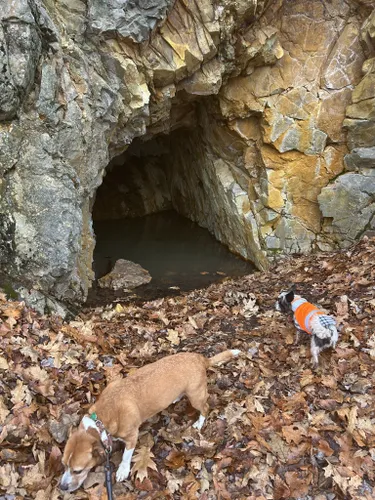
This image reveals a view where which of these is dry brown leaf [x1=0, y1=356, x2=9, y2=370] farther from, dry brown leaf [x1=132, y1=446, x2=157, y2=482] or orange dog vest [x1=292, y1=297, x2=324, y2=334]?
orange dog vest [x1=292, y1=297, x2=324, y2=334]

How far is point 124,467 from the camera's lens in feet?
10.6

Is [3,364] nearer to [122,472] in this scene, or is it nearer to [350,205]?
[122,472]

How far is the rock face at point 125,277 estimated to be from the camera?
11.4 metres

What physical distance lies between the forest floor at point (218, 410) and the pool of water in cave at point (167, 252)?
5.63m

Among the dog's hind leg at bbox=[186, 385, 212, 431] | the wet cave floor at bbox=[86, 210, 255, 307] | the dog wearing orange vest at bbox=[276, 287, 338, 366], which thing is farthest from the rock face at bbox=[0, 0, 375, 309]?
the dog wearing orange vest at bbox=[276, 287, 338, 366]

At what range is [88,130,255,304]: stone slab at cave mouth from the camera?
1274 cm

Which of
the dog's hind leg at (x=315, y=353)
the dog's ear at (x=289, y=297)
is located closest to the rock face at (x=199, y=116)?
the dog's ear at (x=289, y=297)

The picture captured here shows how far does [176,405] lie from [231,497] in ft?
3.77

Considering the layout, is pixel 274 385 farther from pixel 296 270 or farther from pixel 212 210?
pixel 212 210

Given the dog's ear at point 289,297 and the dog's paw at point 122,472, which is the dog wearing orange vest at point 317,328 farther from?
the dog's paw at point 122,472

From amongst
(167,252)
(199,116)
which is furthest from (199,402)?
(199,116)

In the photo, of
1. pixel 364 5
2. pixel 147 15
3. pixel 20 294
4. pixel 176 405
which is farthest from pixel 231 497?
pixel 364 5

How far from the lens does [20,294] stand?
636 centimetres

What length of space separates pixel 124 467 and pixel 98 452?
43cm
